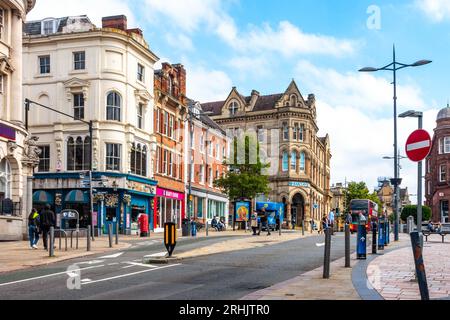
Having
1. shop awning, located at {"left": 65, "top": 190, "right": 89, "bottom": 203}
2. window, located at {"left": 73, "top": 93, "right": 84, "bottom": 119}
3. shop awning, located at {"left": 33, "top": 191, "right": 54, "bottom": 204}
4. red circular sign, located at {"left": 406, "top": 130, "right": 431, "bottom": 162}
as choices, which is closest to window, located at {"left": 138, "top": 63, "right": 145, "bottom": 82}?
window, located at {"left": 73, "top": 93, "right": 84, "bottom": 119}

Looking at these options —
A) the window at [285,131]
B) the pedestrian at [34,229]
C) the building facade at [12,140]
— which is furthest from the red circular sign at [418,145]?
the window at [285,131]

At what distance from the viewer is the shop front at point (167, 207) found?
47.0m

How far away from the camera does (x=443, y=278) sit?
11867 millimetres

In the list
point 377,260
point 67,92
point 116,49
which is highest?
point 116,49

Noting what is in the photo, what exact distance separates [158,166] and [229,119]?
37619mm

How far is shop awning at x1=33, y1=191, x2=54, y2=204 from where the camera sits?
40.6 meters

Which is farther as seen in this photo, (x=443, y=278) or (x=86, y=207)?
(x=86, y=207)

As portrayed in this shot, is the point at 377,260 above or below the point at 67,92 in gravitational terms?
below

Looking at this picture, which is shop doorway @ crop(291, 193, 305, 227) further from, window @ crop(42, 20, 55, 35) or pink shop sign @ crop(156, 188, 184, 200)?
window @ crop(42, 20, 55, 35)

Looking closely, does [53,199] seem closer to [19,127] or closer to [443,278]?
[19,127]

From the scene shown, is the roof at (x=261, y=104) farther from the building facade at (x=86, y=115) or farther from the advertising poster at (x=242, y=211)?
the building facade at (x=86, y=115)

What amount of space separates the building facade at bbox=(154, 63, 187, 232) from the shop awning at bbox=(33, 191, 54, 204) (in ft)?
28.8

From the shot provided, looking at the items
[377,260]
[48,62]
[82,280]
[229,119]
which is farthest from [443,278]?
[229,119]
